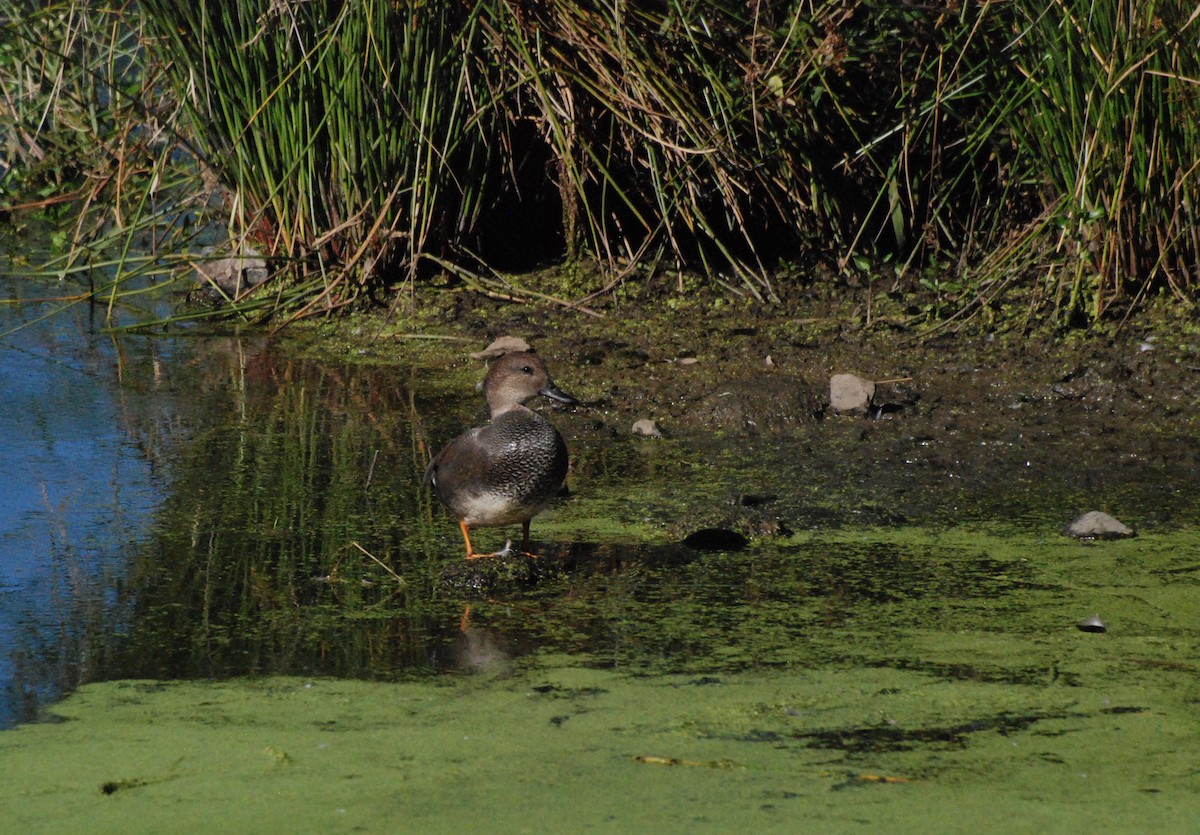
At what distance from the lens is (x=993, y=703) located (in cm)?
293

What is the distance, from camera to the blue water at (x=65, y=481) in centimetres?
323

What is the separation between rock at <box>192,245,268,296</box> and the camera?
650 centimetres

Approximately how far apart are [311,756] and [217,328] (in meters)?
4.02

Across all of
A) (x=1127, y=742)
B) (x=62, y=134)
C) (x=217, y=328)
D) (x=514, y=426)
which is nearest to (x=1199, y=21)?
(x=514, y=426)

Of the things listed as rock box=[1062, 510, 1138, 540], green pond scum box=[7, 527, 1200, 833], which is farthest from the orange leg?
rock box=[1062, 510, 1138, 540]

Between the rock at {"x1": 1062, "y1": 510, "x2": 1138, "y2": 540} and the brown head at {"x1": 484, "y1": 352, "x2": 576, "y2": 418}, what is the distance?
1.42m

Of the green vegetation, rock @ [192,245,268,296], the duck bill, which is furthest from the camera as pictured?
rock @ [192,245,268,296]

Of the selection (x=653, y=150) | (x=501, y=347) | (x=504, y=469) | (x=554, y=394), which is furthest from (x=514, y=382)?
(x=653, y=150)

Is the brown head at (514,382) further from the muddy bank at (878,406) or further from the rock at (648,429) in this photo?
the rock at (648,429)

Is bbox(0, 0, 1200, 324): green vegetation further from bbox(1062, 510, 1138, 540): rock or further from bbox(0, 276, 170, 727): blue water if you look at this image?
bbox(1062, 510, 1138, 540): rock

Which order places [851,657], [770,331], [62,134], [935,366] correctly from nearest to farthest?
[851,657]
[935,366]
[770,331]
[62,134]

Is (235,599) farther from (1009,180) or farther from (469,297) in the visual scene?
(1009,180)

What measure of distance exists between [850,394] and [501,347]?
4.65ft

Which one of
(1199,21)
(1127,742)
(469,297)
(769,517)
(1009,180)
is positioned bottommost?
(1127,742)
